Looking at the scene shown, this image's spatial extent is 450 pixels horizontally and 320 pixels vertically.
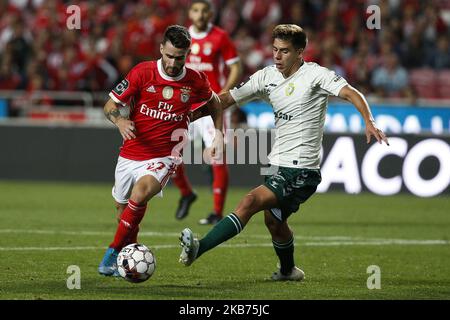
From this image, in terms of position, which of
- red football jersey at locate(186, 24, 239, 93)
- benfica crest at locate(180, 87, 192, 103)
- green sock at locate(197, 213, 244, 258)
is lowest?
green sock at locate(197, 213, 244, 258)

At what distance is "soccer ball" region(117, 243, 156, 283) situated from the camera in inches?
306

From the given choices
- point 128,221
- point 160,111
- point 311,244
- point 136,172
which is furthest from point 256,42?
point 128,221

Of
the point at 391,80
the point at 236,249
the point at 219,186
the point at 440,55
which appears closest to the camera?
the point at 236,249

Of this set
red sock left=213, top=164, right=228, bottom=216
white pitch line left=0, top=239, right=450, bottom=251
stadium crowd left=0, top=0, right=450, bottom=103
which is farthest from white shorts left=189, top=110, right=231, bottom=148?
stadium crowd left=0, top=0, right=450, bottom=103

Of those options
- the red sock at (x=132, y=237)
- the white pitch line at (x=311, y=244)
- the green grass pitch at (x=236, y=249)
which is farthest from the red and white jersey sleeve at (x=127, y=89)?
the white pitch line at (x=311, y=244)

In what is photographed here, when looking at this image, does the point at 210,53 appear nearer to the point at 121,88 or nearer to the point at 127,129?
the point at 121,88

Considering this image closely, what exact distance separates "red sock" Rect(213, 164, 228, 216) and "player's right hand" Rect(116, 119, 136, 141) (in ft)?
14.7

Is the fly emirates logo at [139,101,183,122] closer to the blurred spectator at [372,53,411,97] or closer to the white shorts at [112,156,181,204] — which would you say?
the white shorts at [112,156,181,204]

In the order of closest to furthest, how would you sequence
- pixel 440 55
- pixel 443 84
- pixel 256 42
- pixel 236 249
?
pixel 236 249
pixel 443 84
pixel 440 55
pixel 256 42

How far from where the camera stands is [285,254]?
8414 mm

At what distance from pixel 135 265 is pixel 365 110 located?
202 centimetres

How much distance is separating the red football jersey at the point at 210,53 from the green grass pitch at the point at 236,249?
1.82 meters

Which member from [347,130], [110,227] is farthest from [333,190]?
[110,227]
